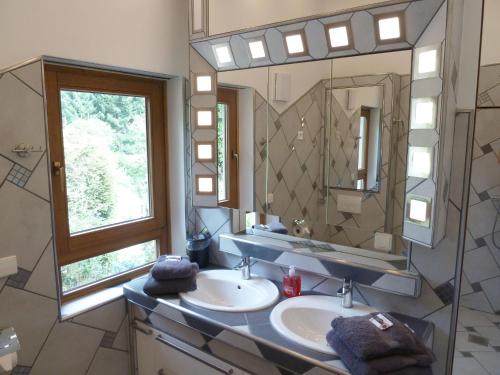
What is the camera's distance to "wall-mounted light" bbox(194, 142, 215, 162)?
6.81 ft

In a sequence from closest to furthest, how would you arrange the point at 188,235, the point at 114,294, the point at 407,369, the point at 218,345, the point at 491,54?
the point at 407,369
the point at 218,345
the point at 491,54
the point at 114,294
the point at 188,235

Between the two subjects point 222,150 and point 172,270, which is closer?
point 172,270

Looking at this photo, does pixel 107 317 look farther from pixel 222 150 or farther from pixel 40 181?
pixel 222 150

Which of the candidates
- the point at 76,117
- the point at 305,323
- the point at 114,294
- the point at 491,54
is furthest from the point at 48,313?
the point at 491,54

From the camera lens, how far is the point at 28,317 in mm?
1582

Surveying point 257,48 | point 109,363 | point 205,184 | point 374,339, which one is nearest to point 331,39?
point 257,48

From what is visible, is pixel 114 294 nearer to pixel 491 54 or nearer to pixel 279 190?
pixel 279 190

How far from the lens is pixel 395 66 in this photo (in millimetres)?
1519

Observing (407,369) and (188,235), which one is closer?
(407,369)

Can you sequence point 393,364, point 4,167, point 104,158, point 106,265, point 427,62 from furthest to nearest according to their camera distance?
point 106,265 → point 104,158 → point 4,167 → point 427,62 → point 393,364

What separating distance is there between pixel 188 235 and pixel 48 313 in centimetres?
83

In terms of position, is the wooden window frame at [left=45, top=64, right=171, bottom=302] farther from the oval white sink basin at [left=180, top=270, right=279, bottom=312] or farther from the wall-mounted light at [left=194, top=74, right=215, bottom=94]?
the oval white sink basin at [left=180, top=270, right=279, bottom=312]

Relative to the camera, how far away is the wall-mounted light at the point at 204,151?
6.81ft

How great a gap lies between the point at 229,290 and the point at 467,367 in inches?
48.2
